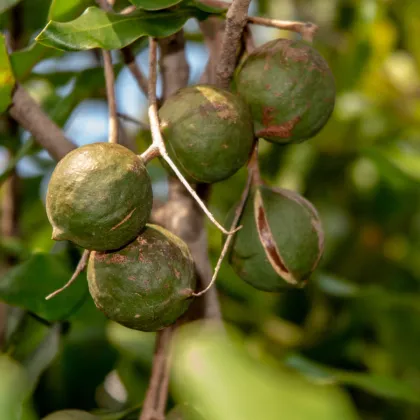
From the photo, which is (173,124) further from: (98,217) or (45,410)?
(45,410)

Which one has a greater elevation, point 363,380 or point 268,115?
point 268,115

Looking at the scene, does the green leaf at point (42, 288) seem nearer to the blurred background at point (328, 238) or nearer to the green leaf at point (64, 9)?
the blurred background at point (328, 238)

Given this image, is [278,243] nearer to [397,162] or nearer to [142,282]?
[142,282]

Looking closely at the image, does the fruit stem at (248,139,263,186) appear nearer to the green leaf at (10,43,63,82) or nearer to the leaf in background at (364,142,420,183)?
the green leaf at (10,43,63,82)

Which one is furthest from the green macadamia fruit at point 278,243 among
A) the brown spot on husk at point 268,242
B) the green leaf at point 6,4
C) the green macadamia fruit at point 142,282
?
the green leaf at point 6,4

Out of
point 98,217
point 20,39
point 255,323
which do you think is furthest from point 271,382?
point 255,323

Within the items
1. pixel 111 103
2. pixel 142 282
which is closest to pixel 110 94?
pixel 111 103

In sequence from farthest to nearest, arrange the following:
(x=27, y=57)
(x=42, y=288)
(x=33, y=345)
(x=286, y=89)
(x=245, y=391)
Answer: (x=33, y=345)
(x=27, y=57)
(x=42, y=288)
(x=286, y=89)
(x=245, y=391)
